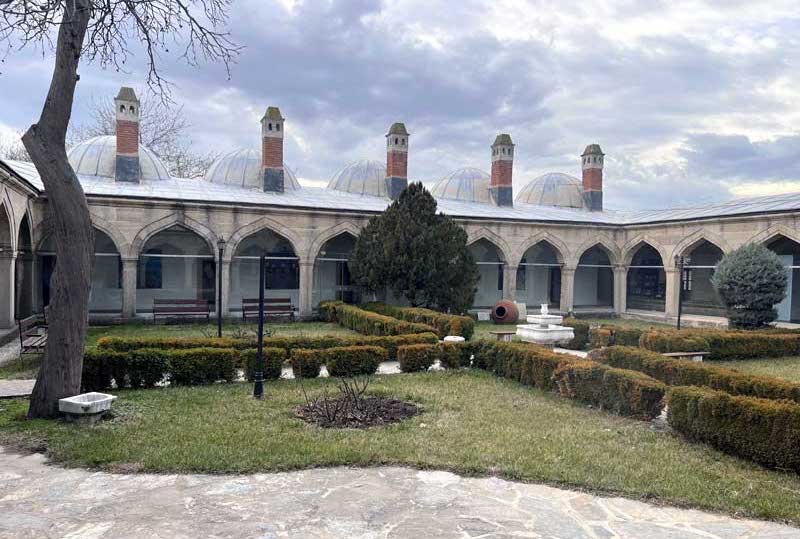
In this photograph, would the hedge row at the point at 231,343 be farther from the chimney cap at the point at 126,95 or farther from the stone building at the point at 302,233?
the chimney cap at the point at 126,95

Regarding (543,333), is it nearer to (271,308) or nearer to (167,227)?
→ (271,308)

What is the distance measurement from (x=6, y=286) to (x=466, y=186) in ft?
63.9

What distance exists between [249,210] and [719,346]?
13.6 m

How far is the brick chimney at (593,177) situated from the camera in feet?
90.5

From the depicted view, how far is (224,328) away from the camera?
16.8 meters

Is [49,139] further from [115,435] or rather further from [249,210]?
[249,210]

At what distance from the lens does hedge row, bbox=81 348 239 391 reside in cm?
855

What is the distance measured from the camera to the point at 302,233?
A: 19.5m

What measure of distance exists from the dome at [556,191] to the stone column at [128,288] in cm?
2004

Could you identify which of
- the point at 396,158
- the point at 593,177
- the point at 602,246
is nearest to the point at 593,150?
the point at 593,177

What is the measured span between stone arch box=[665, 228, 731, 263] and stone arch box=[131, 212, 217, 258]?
16.0 meters

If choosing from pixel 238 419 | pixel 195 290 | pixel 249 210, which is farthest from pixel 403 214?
pixel 238 419

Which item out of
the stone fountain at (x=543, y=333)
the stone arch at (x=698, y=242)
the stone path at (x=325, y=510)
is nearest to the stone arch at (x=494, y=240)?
the stone arch at (x=698, y=242)

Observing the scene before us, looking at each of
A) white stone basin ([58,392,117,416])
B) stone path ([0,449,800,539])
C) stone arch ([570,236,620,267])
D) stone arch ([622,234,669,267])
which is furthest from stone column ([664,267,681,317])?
white stone basin ([58,392,117,416])
